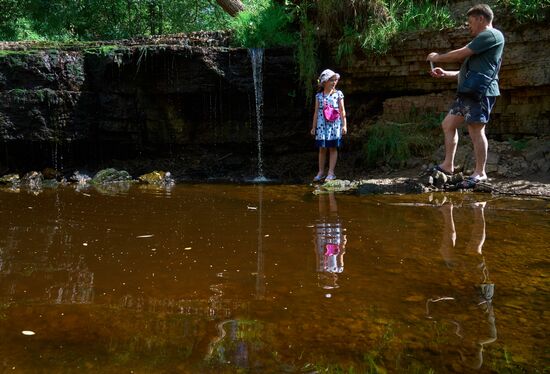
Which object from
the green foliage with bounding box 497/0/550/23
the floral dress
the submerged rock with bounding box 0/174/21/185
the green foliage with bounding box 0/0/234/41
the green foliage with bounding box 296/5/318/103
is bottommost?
the submerged rock with bounding box 0/174/21/185

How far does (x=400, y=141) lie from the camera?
27.1ft

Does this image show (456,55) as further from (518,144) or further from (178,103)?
(178,103)

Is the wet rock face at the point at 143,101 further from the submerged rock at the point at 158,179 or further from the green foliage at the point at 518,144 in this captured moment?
the green foliage at the point at 518,144

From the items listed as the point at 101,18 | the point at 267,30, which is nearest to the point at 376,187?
the point at 267,30

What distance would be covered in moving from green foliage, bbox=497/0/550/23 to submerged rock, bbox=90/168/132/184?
22.3 ft

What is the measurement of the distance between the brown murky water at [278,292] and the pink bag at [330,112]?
333 cm

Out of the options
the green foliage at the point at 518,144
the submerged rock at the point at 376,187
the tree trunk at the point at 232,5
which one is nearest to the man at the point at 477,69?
the submerged rock at the point at 376,187

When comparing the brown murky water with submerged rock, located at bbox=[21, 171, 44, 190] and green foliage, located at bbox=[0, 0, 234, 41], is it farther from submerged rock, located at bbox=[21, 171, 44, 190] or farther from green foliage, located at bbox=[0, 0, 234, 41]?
green foliage, located at bbox=[0, 0, 234, 41]

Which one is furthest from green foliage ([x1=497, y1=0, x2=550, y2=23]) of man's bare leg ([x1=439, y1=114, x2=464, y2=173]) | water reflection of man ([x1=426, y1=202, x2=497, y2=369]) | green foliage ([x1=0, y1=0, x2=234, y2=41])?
green foliage ([x1=0, y1=0, x2=234, y2=41])

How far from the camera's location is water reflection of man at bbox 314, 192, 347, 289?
9.34 ft

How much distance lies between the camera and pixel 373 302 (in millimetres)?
2422

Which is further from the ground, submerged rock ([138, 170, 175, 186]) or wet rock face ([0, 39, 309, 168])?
wet rock face ([0, 39, 309, 168])

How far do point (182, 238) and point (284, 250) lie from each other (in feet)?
2.90

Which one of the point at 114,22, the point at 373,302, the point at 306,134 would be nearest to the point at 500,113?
the point at 306,134
